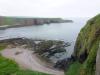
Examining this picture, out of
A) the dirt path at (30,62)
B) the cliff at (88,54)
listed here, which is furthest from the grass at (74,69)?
the dirt path at (30,62)

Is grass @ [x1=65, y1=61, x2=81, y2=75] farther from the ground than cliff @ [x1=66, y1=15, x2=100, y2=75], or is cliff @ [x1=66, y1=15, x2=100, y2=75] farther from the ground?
cliff @ [x1=66, y1=15, x2=100, y2=75]

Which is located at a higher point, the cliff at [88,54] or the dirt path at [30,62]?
the cliff at [88,54]

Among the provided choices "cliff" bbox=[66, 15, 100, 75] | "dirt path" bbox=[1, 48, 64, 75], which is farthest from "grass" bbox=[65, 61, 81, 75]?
"dirt path" bbox=[1, 48, 64, 75]

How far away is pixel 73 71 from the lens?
1774 inches

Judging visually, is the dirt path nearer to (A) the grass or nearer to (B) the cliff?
(A) the grass

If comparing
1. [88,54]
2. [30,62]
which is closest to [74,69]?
[88,54]

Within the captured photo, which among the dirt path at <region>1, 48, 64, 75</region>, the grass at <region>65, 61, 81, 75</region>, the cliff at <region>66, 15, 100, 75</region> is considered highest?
the cliff at <region>66, 15, 100, 75</region>

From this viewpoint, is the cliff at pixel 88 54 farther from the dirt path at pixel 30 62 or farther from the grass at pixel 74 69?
the dirt path at pixel 30 62

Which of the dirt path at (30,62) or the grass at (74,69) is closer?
the grass at (74,69)

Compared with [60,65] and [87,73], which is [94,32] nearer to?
A: [87,73]

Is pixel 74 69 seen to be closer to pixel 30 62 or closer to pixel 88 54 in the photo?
pixel 88 54

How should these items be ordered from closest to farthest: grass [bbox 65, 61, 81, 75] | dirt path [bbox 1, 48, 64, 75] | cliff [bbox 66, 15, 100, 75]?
cliff [bbox 66, 15, 100, 75], grass [bbox 65, 61, 81, 75], dirt path [bbox 1, 48, 64, 75]

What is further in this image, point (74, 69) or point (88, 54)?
point (74, 69)

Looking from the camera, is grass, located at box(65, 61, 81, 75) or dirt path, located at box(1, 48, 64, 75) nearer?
grass, located at box(65, 61, 81, 75)
